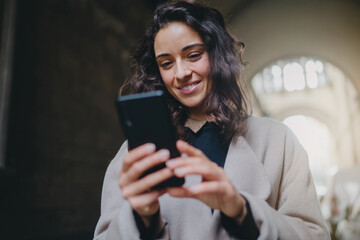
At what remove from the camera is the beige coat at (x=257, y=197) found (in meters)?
0.91

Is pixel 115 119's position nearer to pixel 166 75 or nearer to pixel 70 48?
pixel 70 48

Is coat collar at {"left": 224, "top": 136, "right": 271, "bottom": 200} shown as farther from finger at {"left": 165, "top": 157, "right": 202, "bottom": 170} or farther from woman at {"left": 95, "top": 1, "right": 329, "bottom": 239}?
finger at {"left": 165, "top": 157, "right": 202, "bottom": 170}

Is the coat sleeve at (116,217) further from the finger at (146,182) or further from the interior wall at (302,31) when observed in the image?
the interior wall at (302,31)

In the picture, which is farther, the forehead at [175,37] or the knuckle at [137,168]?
the forehead at [175,37]

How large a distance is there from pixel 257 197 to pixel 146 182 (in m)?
0.35

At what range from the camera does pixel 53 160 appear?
3.17m

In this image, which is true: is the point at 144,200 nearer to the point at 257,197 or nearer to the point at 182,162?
the point at 182,162

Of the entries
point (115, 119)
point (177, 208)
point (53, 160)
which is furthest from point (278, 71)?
point (177, 208)

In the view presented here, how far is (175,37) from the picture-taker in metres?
1.10

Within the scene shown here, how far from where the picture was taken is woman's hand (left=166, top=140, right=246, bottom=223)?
0.69 m

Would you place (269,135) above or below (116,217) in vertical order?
above

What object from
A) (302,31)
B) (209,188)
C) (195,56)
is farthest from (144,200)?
(302,31)

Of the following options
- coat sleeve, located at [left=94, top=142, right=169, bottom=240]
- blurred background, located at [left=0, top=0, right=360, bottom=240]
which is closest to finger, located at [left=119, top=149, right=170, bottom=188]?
coat sleeve, located at [left=94, top=142, right=169, bottom=240]

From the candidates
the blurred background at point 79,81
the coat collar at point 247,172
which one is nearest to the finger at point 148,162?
the coat collar at point 247,172
